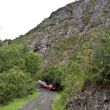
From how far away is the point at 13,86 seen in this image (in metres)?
72.8

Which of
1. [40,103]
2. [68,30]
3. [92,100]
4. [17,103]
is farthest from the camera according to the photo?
[68,30]

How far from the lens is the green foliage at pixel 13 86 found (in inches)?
2785

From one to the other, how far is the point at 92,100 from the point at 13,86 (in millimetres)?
33110

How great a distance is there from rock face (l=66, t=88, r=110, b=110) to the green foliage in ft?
85.6

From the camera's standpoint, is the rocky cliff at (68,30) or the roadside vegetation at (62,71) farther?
the rocky cliff at (68,30)

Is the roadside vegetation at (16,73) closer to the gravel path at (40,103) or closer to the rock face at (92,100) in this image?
the gravel path at (40,103)

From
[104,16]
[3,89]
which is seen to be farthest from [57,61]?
[3,89]

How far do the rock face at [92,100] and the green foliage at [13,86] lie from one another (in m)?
26.1

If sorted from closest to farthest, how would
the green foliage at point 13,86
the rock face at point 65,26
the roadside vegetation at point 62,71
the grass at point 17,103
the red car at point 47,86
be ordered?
the roadside vegetation at point 62,71
the grass at point 17,103
the green foliage at point 13,86
the red car at point 47,86
the rock face at point 65,26

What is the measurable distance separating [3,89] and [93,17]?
82.7 meters

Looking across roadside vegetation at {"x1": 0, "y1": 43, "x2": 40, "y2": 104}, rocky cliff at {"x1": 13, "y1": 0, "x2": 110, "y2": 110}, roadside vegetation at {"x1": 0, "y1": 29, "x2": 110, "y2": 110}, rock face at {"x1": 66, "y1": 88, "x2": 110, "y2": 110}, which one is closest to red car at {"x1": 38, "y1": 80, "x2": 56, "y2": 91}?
roadside vegetation at {"x1": 0, "y1": 29, "x2": 110, "y2": 110}

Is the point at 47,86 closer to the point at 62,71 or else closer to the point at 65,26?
the point at 62,71

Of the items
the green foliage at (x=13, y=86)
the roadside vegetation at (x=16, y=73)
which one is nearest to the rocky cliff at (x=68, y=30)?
the roadside vegetation at (x=16, y=73)

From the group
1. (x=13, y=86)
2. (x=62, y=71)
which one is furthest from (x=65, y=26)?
(x=13, y=86)
